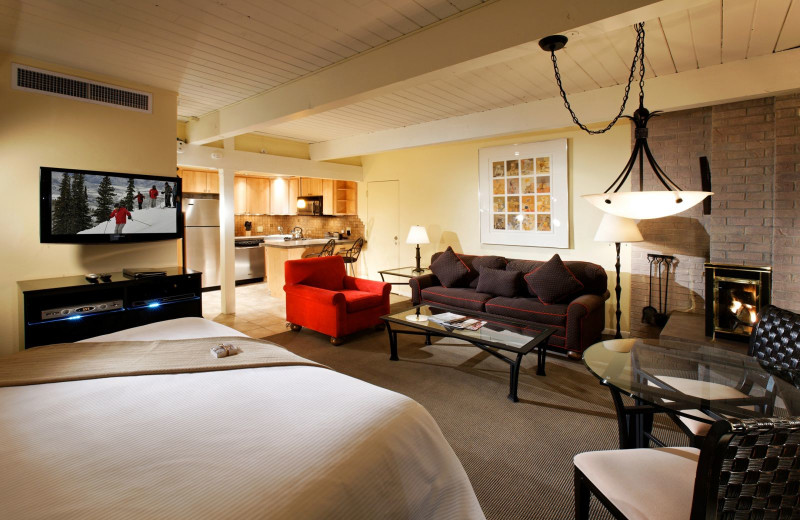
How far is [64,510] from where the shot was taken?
871 mm

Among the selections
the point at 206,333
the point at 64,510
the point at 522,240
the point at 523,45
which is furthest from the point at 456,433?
the point at 522,240

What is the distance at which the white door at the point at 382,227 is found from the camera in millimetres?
7090

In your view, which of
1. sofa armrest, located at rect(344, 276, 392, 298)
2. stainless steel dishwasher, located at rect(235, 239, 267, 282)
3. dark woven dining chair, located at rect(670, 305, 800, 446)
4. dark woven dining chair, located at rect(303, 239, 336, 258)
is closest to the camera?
dark woven dining chair, located at rect(670, 305, 800, 446)

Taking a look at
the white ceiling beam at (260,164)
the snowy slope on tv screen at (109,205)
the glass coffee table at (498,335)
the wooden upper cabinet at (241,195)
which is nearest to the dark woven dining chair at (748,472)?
the glass coffee table at (498,335)

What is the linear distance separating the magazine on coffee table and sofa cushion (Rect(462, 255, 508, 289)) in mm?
1420

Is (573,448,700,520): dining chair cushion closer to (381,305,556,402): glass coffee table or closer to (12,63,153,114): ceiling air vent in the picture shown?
(381,305,556,402): glass coffee table

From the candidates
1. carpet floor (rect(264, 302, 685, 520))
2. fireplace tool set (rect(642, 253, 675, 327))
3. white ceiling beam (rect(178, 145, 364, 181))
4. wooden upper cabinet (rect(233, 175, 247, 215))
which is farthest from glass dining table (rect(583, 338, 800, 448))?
wooden upper cabinet (rect(233, 175, 247, 215))

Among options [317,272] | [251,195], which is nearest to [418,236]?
[317,272]

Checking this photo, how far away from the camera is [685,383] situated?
69.0 inches

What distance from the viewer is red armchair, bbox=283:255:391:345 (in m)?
4.20

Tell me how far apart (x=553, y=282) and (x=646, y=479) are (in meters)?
3.02

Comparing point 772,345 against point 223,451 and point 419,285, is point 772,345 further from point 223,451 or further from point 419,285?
point 419,285

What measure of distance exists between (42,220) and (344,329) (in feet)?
9.10

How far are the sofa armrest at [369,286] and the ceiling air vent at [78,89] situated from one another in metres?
2.81
